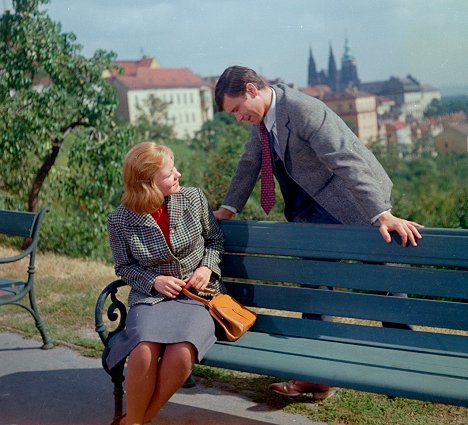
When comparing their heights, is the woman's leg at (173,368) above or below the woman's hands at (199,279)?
below

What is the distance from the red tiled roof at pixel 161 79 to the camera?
9500cm

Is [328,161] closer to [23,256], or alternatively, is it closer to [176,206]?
[176,206]

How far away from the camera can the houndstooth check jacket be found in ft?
11.7

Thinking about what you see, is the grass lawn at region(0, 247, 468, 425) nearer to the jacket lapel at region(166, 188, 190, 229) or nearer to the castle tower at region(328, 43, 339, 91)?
the jacket lapel at region(166, 188, 190, 229)

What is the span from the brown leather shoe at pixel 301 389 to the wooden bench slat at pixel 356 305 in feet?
1.18

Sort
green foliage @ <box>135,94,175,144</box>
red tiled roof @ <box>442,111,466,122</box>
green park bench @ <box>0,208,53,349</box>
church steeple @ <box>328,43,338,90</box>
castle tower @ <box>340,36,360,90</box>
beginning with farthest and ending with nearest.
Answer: church steeple @ <box>328,43,338,90</box>, castle tower @ <box>340,36,360,90</box>, green foliage @ <box>135,94,175,144</box>, red tiled roof @ <box>442,111,466,122</box>, green park bench @ <box>0,208,53,349</box>

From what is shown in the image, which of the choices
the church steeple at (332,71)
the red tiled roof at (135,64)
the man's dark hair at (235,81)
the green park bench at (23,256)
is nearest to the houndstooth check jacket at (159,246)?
the man's dark hair at (235,81)

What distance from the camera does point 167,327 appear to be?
333 cm

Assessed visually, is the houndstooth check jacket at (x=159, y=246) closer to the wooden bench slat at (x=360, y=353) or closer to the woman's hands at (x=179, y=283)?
the woman's hands at (x=179, y=283)

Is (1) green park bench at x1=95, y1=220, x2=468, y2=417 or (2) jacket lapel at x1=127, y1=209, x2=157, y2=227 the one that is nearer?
(1) green park bench at x1=95, y1=220, x2=468, y2=417

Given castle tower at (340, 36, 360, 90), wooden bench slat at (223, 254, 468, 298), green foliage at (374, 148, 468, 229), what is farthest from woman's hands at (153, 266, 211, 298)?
castle tower at (340, 36, 360, 90)

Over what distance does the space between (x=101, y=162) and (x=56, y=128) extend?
0.70m

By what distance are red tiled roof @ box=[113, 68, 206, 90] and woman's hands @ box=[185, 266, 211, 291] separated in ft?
296

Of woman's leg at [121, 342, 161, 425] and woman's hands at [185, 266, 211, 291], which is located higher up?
woman's hands at [185, 266, 211, 291]
